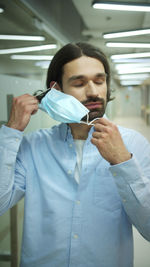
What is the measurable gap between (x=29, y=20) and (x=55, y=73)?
104cm

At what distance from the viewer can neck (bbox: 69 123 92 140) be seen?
108 centimetres

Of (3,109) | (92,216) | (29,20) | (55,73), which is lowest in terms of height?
(92,216)

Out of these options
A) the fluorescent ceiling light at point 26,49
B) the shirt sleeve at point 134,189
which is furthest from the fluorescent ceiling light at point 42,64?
the shirt sleeve at point 134,189

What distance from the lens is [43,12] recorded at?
80.9 inches

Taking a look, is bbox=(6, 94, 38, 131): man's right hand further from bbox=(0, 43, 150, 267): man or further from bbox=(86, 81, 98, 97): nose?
bbox=(86, 81, 98, 97): nose

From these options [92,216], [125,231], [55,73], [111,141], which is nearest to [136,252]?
[125,231]

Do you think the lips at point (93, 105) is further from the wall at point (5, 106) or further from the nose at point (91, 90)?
the wall at point (5, 106)

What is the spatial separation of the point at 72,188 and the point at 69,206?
81 mm

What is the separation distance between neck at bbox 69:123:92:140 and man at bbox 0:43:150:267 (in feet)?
0.09

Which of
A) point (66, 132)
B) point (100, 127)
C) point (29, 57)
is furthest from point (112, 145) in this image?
point (29, 57)

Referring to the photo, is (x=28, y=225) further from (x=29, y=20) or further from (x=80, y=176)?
(x=29, y=20)

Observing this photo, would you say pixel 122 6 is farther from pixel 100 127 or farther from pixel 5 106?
pixel 100 127

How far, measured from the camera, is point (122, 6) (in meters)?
1.67

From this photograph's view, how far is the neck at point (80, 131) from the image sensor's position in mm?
1079
